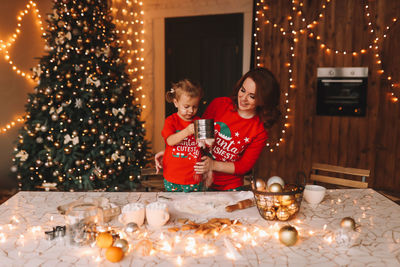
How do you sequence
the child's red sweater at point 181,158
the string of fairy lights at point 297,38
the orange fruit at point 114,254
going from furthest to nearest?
the string of fairy lights at point 297,38, the child's red sweater at point 181,158, the orange fruit at point 114,254

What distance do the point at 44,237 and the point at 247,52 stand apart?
163 inches

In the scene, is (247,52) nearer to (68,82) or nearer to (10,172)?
(68,82)

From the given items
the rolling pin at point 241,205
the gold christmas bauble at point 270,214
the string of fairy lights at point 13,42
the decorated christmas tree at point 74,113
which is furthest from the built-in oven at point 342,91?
the string of fairy lights at point 13,42

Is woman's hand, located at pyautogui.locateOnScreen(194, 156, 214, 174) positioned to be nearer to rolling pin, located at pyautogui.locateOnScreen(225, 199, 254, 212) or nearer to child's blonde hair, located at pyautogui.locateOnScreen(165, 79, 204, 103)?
rolling pin, located at pyautogui.locateOnScreen(225, 199, 254, 212)

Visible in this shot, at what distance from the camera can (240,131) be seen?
5.71 ft

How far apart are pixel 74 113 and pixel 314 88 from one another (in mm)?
3064

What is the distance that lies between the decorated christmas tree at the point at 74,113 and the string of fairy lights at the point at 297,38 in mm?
1991

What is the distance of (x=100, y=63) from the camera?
3.31 meters

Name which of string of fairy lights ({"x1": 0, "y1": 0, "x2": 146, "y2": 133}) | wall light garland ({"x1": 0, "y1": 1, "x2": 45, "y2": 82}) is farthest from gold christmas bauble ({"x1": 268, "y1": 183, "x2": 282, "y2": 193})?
wall light garland ({"x1": 0, "y1": 1, "x2": 45, "y2": 82})

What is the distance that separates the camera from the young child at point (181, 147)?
171cm

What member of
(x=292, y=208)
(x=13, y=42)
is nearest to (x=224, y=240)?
(x=292, y=208)

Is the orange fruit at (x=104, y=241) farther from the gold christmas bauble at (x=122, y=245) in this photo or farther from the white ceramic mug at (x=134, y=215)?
the white ceramic mug at (x=134, y=215)

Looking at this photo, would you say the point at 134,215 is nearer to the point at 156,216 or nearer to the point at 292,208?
the point at 156,216

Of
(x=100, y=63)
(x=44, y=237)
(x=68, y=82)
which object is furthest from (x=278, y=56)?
(x=44, y=237)
